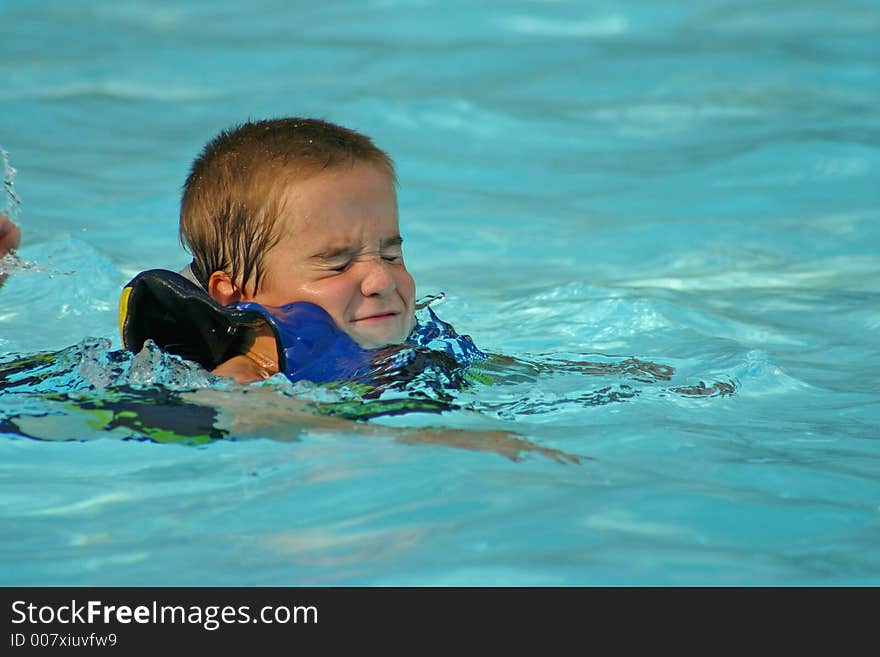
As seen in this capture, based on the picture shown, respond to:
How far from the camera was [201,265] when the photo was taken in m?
3.90

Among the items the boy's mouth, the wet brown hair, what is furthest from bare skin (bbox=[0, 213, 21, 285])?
the boy's mouth

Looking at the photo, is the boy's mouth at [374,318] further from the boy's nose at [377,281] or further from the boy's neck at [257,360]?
the boy's neck at [257,360]

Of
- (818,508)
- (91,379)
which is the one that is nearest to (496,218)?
(91,379)

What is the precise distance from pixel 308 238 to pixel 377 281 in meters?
0.24

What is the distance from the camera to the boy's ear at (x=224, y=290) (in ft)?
12.5

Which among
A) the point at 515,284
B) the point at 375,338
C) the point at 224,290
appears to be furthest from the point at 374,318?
the point at 515,284

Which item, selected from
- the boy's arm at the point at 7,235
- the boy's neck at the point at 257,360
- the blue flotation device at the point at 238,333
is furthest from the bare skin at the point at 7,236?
the boy's neck at the point at 257,360

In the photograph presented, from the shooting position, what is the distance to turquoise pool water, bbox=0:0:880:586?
2.79 m

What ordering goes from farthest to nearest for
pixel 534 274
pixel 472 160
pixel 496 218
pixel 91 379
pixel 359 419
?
pixel 472 160
pixel 496 218
pixel 534 274
pixel 91 379
pixel 359 419

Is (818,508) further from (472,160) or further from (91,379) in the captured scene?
(472,160)

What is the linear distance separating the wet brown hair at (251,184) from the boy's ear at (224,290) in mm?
17

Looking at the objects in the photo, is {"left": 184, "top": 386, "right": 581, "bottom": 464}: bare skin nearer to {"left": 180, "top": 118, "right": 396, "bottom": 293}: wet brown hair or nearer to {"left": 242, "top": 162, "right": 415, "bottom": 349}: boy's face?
{"left": 242, "top": 162, "right": 415, "bottom": 349}: boy's face

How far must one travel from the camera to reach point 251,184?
3.76 m
